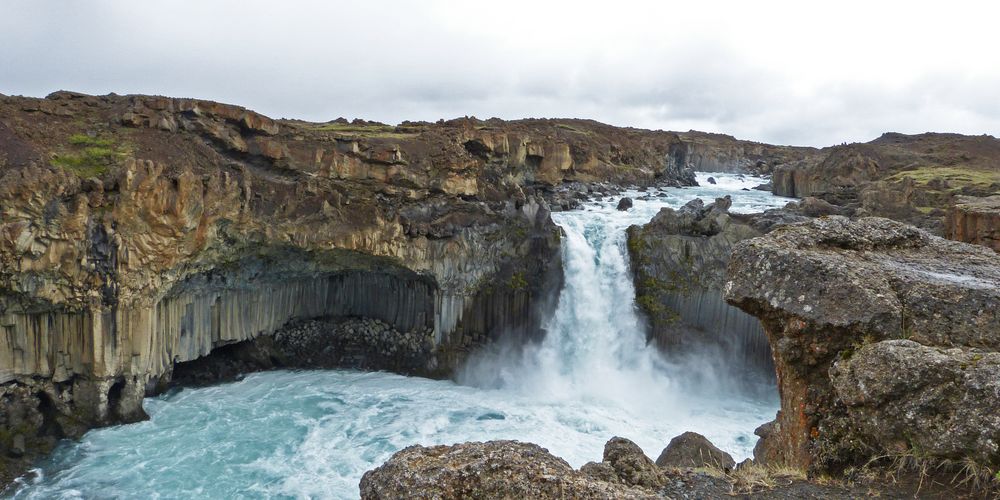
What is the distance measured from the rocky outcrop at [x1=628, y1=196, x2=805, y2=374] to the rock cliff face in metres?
7.00

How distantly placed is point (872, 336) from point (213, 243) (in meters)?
19.9

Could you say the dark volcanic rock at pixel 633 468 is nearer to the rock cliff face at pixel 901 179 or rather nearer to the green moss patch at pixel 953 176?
the rock cliff face at pixel 901 179

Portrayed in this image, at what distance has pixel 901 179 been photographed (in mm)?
37938

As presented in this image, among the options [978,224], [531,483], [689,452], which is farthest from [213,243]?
[978,224]

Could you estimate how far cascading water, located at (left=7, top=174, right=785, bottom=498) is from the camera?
55.3ft

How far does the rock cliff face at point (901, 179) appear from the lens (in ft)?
98.8

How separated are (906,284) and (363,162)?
20.7m

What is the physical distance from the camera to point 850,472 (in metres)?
6.11

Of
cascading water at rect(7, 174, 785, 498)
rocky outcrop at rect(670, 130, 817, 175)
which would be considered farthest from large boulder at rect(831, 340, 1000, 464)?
rocky outcrop at rect(670, 130, 817, 175)

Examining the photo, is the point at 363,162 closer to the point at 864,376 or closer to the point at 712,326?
the point at 712,326

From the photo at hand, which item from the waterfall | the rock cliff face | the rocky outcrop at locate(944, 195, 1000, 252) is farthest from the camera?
the rock cliff face

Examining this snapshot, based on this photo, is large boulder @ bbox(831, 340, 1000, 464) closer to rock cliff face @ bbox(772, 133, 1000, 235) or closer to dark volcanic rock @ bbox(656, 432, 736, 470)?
dark volcanic rock @ bbox(656, 432, 736, 470)

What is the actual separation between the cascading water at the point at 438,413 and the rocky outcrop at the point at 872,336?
11.2 meters

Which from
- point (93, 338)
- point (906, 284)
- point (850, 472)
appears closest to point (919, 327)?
point (906, 284)
